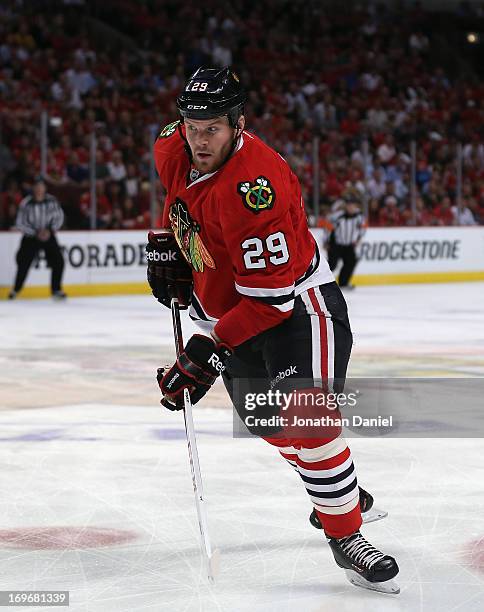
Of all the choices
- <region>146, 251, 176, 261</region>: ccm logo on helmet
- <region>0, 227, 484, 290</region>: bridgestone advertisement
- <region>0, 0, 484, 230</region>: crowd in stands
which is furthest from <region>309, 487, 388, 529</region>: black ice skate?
<region>0, 227, 484, 290</region>: bridgestone advertisement

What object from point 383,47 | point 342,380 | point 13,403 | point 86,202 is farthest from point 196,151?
point 383,47

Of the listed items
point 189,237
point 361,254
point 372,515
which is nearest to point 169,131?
point 189,237

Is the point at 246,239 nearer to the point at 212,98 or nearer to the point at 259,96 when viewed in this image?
the point at 212,98

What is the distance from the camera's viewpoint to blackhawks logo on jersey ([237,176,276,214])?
9.15ft

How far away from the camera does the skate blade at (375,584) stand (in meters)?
2.97

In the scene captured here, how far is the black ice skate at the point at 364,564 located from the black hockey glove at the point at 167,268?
84 cm

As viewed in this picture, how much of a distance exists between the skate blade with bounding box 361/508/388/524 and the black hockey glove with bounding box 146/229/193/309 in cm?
88

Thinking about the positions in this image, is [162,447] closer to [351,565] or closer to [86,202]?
[351,565]

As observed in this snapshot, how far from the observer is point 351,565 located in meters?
3.04

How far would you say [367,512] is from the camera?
3.68m

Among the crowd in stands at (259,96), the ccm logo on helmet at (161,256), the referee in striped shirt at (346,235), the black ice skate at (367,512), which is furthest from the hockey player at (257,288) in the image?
the referee in striped shirt at (346,235)

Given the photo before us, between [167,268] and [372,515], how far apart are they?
1021 millimetres

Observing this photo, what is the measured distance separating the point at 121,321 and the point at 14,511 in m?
6.85

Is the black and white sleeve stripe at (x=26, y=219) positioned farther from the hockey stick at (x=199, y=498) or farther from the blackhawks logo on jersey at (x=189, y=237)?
the blackhawks logo on jersey at (x=189, y=237)
